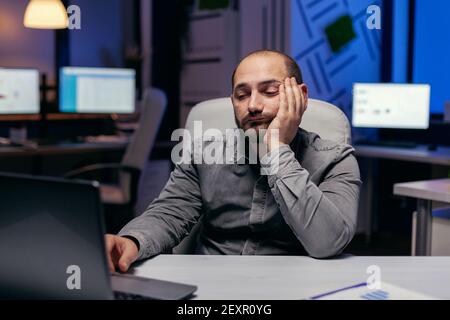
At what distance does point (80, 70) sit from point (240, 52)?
1159mm

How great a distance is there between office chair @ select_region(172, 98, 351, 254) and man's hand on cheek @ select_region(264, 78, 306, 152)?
26 centimetres

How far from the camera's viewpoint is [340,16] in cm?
407

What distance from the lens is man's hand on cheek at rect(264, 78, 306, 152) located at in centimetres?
143

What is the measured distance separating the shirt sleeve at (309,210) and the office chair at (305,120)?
0.37 metres

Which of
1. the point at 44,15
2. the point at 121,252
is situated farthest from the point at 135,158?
the point at 121,252

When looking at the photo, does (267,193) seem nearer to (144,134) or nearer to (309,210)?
(309,210)

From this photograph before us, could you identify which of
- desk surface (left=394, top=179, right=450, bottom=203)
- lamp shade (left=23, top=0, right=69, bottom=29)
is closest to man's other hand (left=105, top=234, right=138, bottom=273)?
desk surface (left=394, top=179, right=450, bottom=203)

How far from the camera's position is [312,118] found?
177 cm

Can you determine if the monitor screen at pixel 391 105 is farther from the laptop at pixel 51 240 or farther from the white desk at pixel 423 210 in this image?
the laptop at pixel 51 240

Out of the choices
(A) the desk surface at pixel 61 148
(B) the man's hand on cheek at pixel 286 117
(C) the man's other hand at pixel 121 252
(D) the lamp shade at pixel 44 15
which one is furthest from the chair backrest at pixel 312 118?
(D) the lamp shade at pixel 44 15

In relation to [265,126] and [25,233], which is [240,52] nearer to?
[265,126]

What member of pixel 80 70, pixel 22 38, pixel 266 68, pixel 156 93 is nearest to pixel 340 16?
pixel 156 93

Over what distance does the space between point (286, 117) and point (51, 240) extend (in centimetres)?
73

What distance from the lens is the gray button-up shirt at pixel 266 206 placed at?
4.32 ft
